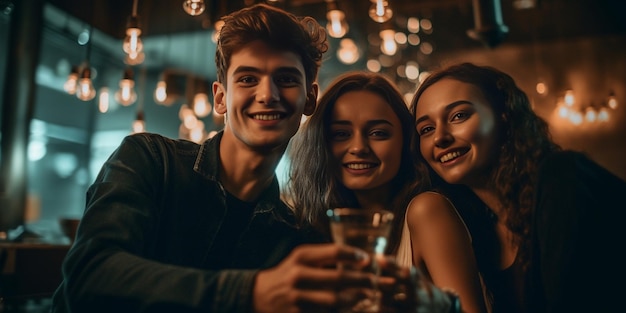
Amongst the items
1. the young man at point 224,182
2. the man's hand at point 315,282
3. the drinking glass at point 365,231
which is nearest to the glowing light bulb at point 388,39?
the young man at point 224,182

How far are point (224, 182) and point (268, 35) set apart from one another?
0.56m

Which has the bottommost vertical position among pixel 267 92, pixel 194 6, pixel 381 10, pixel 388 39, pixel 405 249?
pixel 405 249

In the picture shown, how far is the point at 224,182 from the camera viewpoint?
182cm

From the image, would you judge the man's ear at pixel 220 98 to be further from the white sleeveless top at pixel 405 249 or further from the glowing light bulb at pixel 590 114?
the glowing light bulb at pixel 590 114

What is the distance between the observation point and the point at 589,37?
7574 millimetres

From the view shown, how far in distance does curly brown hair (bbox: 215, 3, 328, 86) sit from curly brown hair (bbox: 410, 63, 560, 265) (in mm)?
495

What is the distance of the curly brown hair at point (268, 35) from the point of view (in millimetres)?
1756

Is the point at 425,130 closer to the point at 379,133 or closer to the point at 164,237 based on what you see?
the point at 379,133

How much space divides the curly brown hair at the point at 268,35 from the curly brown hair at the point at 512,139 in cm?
49

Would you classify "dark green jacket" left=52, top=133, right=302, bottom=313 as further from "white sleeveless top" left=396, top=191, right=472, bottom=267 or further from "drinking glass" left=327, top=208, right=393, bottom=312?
"white sleeveless top" left=396, top=191, right=472, bottom=267

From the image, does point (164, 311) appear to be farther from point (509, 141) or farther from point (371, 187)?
point (509, 141)

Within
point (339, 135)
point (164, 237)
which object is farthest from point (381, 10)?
point (164, 237)

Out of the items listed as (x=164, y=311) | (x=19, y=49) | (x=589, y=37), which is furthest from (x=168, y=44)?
(x=164, y=311)

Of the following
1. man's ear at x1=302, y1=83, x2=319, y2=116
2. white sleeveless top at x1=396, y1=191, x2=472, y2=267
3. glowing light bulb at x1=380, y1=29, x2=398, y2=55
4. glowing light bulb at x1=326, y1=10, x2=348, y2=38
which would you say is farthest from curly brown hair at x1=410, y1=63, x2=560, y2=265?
glowing light bulb at x1=380, y1=29, x2=398, y2=55
